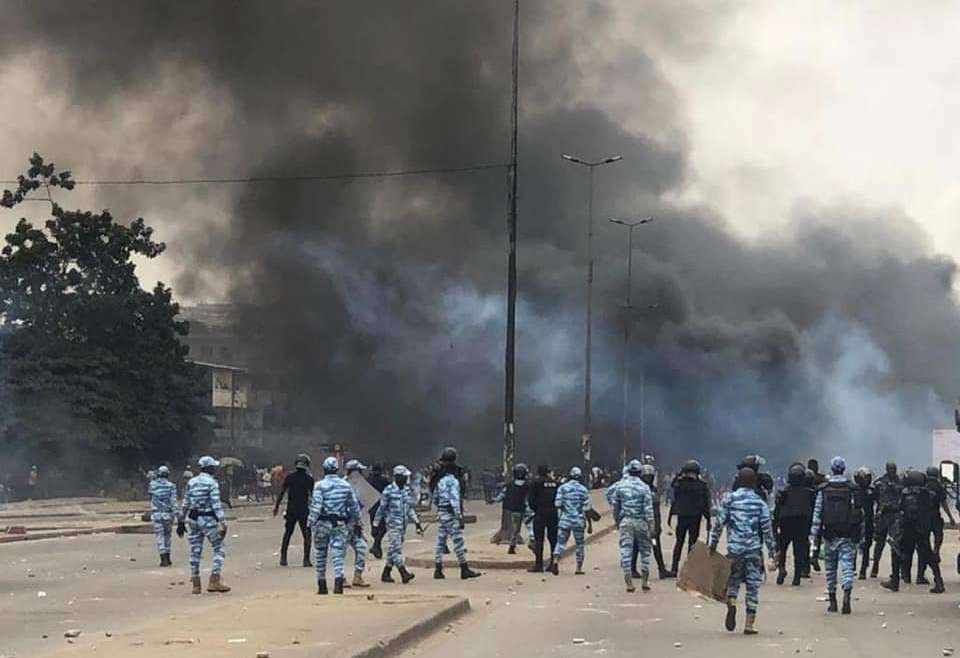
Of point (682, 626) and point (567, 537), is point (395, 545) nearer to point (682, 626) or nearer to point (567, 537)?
point (567, 537)

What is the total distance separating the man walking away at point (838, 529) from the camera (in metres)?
16.1

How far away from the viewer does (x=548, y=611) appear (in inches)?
650

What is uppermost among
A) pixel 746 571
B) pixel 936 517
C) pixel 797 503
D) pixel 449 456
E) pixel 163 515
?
pixel 449 456

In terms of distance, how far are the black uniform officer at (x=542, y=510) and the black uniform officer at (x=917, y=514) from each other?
4.94 metres

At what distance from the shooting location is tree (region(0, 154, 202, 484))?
5641cm

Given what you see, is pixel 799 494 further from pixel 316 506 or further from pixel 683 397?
pixel 683 397

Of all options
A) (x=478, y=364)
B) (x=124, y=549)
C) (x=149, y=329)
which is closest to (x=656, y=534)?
(x=124, y=549)

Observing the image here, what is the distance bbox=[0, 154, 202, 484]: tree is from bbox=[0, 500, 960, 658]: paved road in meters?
32.2

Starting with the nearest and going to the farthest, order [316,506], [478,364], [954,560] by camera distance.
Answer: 1. [316,506]
2. [954,560]
3. [478,364]

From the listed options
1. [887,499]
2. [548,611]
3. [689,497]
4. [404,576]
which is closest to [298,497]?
[404,576]

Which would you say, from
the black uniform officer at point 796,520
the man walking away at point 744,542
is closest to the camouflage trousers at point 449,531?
the black uniform officer at point 796,520

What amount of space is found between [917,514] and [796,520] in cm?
192

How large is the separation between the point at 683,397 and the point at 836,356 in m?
7.75

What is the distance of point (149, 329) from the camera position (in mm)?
61031
